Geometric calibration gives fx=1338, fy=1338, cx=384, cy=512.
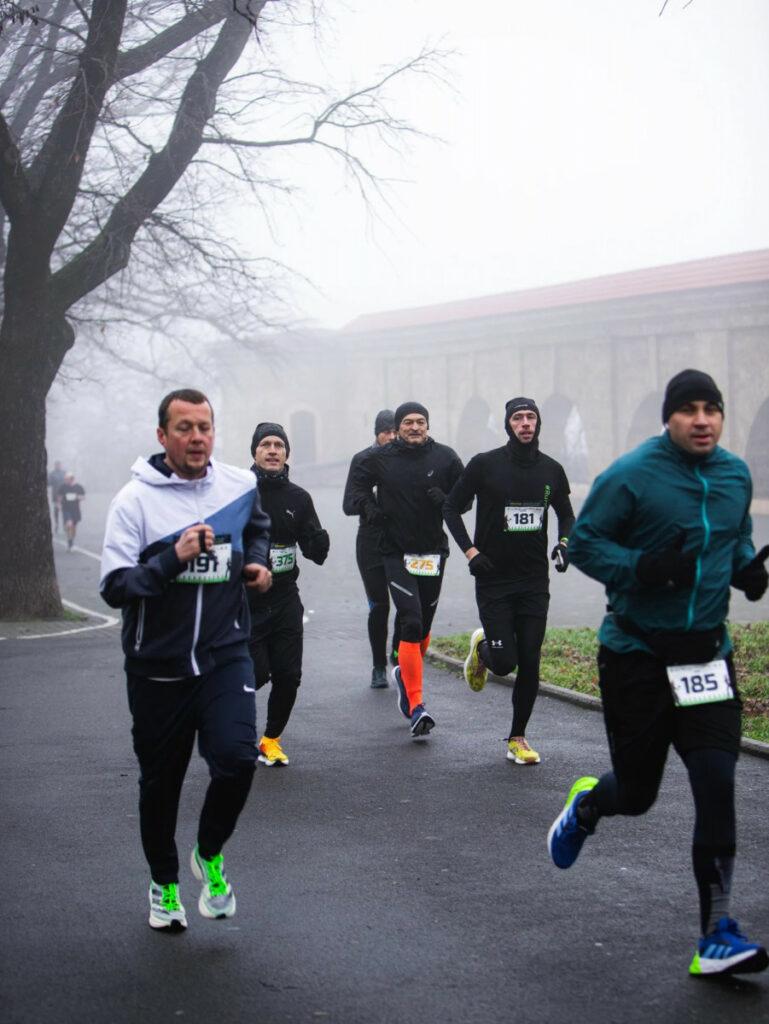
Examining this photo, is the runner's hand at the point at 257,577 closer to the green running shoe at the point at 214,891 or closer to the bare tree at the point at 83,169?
the green running shoe at the point at 214,891

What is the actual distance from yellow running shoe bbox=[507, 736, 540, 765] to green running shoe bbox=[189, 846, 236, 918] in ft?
10.1

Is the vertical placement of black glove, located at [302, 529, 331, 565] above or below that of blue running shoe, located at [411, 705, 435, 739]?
above

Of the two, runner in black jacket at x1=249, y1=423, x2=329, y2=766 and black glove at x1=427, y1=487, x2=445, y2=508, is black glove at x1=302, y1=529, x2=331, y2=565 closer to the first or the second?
runner in black jacket at x1=249, y1=423, x2=329, y2=766

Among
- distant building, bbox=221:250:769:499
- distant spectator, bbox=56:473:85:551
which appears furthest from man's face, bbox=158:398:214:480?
distant spectator, bbox=56:473:85:551

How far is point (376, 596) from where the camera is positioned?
1067cm

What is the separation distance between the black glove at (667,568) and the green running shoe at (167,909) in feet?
6.57

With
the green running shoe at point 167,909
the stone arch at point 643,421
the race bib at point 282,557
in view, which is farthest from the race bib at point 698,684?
the stone arch at point 643,421

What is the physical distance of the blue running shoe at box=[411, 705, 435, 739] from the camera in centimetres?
830

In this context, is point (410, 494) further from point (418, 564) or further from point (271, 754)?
point (271, 754)

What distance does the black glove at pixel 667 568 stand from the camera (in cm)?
434

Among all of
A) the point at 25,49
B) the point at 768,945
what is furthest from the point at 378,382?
the point at 768,945

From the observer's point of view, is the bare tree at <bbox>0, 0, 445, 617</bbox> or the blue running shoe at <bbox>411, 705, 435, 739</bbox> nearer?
the blue running shoe at <bbox>411, 705, 435, 739</bbox>

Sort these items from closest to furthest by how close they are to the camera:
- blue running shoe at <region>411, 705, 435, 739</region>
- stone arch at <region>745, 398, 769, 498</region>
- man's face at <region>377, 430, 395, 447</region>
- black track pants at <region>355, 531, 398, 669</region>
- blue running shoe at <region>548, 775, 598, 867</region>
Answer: blue running shoe at <region>548, 775, 598, 867</region> < blue running shoe at <region>411, 705, 435, 739</region> < black track pants at <region>355, 531, 398, 669</region> < man's face at <region>377, 430, 395, 447</region> < stone arch at <region>745, 398, 769, 498</region>

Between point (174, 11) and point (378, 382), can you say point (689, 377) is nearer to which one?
point (174, 11)
